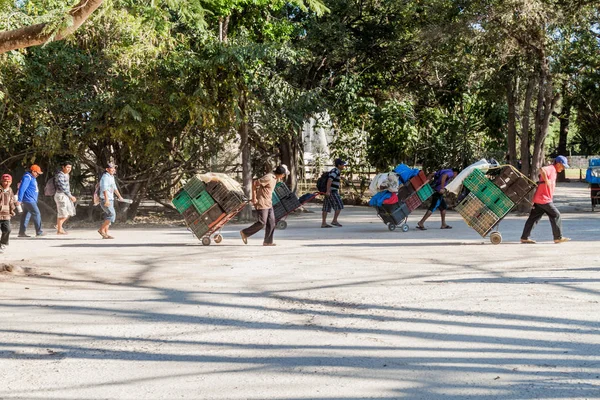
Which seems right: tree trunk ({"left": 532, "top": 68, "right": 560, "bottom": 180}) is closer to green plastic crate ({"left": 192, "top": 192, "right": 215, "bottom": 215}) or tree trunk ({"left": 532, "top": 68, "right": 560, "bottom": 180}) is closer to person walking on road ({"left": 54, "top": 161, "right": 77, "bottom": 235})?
green plastic crate ({"left": 192, "top": 192, "right": 215, "bottom": 215})

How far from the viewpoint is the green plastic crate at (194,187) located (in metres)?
14.6

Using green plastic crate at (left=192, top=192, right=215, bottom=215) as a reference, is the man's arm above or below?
above

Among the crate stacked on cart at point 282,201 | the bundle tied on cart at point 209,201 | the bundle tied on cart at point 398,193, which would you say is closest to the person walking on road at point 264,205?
the bundle tied on cart at point 209,201

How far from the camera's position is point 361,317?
7863 millimetres

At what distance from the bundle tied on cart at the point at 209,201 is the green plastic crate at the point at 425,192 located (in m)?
4.43

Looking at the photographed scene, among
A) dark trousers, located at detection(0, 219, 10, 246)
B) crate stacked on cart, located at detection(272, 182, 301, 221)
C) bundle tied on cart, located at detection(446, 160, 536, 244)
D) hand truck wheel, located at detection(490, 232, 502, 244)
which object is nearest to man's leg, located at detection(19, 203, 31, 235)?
dark trousers, located at detection(0, 219, 10, 246)

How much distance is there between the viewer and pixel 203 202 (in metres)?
14.7

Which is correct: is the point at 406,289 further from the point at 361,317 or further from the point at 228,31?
the point at 228,31

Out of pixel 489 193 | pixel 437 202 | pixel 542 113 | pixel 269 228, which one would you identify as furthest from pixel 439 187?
pixel 542 113

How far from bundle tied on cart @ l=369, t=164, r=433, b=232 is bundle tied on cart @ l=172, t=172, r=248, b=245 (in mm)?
3637

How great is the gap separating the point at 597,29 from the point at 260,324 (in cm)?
1889

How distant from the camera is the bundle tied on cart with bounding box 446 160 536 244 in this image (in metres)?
14.1

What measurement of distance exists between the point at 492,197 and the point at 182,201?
5625mm

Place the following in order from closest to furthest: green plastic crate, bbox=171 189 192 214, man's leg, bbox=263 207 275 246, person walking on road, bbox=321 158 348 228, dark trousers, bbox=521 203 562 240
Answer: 1. dark trousers, bbox=521 203 562 240
2. man's leg, bbox=263 207 275 246
3. green plastic crate, bbox=171 189 192 214
4. person walking on road, bbox=321 158 348 228
